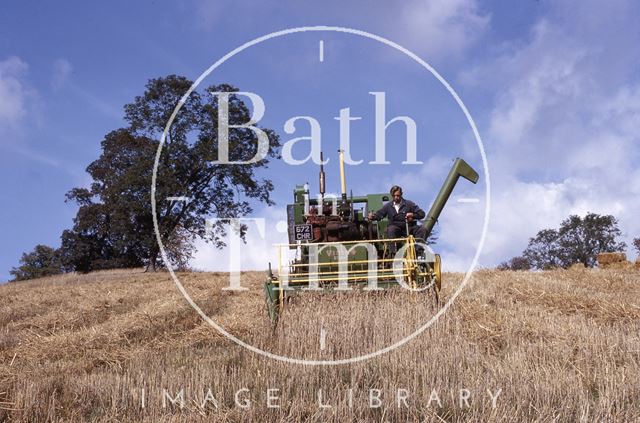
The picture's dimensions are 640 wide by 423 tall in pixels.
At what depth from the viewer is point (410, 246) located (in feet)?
27.3

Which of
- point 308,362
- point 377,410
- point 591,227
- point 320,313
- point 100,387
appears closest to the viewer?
point 377,410

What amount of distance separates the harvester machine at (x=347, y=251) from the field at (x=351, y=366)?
1.37 feet

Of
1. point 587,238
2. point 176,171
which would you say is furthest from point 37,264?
point 587,238

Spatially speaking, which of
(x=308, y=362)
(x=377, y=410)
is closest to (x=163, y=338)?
(x=308, y=362)

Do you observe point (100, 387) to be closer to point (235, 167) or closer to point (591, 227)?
point (235, 167)

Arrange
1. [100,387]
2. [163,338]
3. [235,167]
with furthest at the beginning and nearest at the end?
[235,167] → [163,338] → [100,387]

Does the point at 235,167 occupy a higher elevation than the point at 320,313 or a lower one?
higher

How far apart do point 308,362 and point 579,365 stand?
2.48 m

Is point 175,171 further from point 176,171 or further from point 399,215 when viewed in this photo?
point 399,215

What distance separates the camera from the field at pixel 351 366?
435 cm

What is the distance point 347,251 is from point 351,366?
3838mm

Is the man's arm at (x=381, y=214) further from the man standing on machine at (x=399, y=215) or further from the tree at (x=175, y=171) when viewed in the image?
the tree at (x=175, y=171)

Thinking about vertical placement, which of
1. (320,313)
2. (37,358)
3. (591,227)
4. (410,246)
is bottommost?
(37,358)

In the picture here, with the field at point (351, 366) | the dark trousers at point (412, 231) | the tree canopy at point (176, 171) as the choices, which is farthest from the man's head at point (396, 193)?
the tree canopy at point (176, 171)
